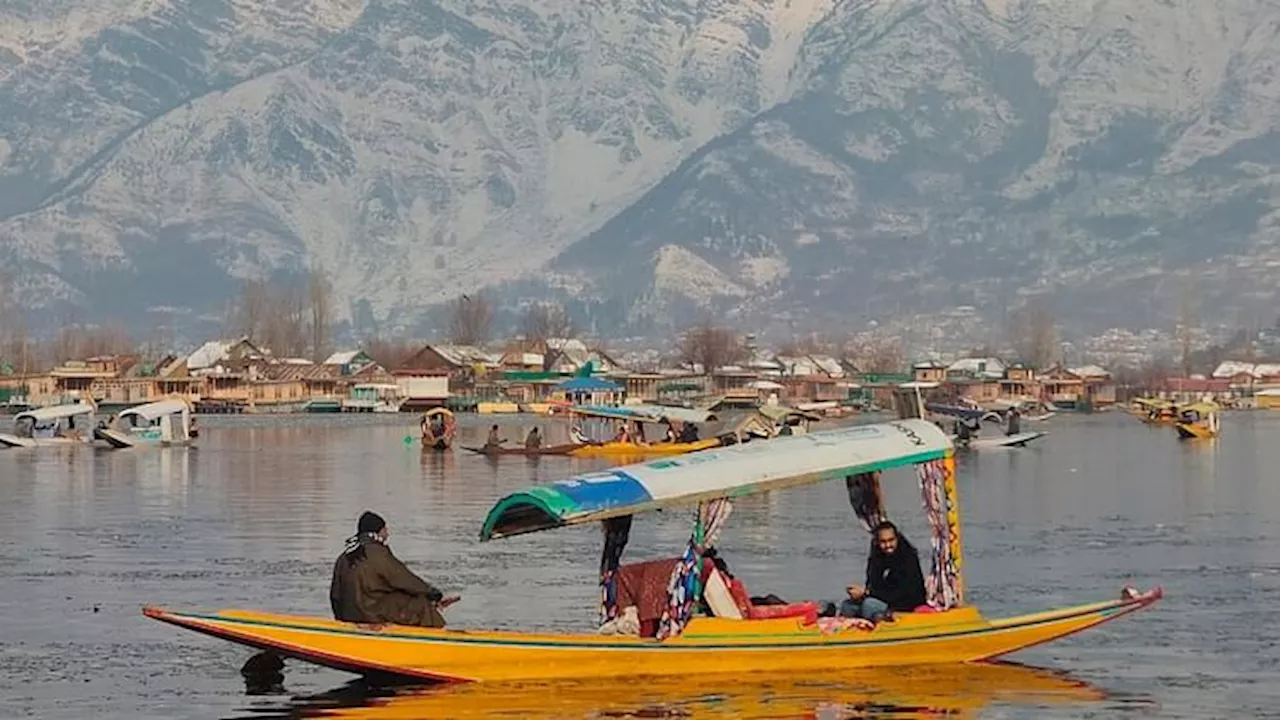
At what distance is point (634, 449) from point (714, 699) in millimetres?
68198

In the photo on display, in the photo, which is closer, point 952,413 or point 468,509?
point 468,509

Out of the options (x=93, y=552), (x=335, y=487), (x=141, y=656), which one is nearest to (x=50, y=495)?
(x=335, y=487)

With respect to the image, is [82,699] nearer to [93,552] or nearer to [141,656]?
[141,656]

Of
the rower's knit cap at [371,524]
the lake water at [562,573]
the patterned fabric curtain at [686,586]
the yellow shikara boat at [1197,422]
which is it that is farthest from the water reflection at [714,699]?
the yellow shikara boat at [1197,422]

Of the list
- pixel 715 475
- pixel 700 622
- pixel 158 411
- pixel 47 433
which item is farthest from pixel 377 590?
pixel 47 433

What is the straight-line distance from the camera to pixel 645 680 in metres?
31.6

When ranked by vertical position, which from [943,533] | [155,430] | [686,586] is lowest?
[686,586]

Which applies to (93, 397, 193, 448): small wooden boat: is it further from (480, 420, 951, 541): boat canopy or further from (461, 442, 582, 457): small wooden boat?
(480, 420, 951, 541): boat canopy

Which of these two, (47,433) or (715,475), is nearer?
(715,475)

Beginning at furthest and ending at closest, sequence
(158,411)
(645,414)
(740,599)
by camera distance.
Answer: (158,411) < (645,414) < (740,599)

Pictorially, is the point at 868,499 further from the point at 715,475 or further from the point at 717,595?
the point at 717,595

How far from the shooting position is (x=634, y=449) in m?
99.2

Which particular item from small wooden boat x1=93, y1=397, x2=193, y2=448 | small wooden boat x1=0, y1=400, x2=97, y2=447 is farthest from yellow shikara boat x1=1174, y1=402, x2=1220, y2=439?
small wooden boat x1=0, y1=400, x2=97, y2=447

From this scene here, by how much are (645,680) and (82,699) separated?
21.6 feet
